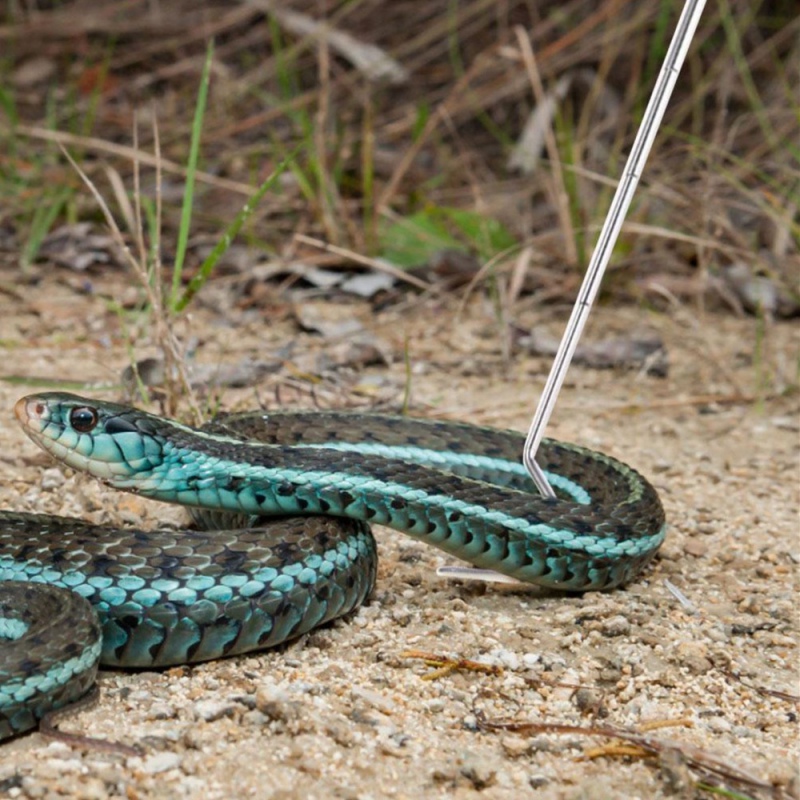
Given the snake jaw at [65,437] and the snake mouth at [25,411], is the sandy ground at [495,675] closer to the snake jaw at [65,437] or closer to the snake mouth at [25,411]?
the snake jaw at [65,437]

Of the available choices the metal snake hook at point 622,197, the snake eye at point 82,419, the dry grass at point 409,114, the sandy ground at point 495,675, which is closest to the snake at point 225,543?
the snake eye at point 82,419

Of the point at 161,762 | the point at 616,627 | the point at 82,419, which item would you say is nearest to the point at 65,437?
the point at 82,419

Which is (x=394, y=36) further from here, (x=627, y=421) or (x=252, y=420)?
(x=252, y=420)

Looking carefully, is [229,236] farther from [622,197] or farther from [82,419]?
[622,197]

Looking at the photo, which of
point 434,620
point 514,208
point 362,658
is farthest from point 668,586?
point 514,208

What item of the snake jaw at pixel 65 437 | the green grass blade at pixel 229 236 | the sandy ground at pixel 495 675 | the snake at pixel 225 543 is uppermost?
the green grass blade at pixel 229 236

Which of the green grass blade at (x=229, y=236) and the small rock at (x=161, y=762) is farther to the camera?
the green grass blade at (x=229, y=236)

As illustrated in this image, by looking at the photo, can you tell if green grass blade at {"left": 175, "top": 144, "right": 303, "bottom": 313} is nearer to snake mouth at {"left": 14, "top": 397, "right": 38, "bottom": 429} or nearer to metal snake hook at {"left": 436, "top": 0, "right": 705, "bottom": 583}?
snake mouth at {"left": 14, "top": 397, "right": 38, "bottom": 429}
